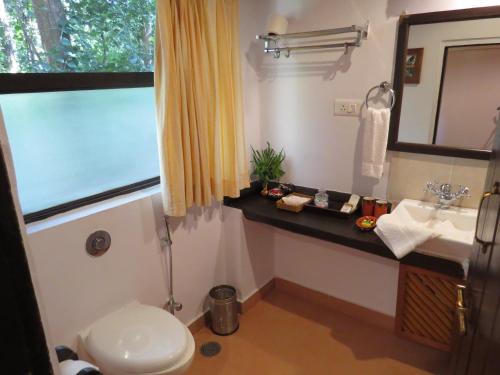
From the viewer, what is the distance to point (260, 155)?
247cm

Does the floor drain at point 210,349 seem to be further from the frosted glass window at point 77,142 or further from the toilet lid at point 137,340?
the frosted glass window at point 77,142

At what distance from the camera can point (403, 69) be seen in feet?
6.12

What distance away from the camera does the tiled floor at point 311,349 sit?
2.01m

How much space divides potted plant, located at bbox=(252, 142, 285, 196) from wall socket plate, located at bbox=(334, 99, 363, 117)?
50cm

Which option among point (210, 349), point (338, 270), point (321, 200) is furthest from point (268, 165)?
point (210, 349)

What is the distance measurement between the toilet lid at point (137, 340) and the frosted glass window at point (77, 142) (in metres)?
0.63

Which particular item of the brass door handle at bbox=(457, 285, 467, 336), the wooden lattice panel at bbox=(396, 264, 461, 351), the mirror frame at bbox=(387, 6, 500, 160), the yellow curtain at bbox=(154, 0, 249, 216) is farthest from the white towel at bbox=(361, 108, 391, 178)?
the brass door handle at bbox=(457, 285, 467, 336)

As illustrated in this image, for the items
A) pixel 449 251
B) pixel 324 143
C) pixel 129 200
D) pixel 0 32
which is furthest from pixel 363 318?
pixel 0 32

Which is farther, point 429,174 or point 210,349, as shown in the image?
point 210,349

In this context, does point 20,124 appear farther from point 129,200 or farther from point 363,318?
point 363,318

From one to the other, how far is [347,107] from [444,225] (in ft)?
2.82

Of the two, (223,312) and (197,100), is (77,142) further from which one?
(223,312)

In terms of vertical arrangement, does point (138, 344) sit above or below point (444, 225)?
below

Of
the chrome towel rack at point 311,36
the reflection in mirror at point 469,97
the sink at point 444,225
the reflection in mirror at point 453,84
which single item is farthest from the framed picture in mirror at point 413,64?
the sink at point 444,225
